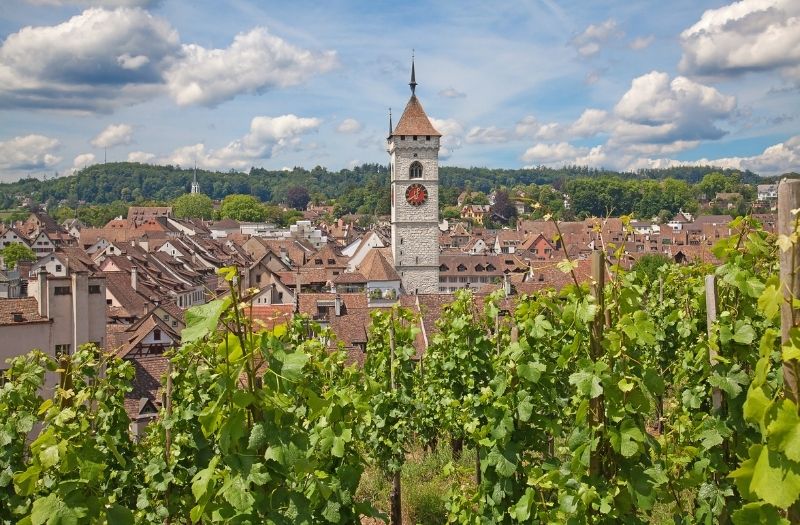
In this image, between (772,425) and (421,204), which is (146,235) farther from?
(772,425)

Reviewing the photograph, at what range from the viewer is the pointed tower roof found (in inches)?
1885

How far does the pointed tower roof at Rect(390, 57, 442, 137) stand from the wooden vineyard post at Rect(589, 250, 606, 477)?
145 ft

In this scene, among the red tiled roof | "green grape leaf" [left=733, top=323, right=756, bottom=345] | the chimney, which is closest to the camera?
"green grape leaf" [left=733, top=323, right=756, bottom=345]

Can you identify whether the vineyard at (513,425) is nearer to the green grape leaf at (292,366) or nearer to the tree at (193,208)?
the green grape leaf at (292,366)

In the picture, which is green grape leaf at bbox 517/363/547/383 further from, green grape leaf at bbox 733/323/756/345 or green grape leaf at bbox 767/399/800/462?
green grape leaf at bbox 767/399/800/462

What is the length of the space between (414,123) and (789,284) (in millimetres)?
46328

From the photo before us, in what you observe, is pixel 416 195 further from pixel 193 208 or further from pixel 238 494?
pixel 193 208

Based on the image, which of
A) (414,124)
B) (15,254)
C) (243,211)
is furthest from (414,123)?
(243,211)

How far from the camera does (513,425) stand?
18.0 feet

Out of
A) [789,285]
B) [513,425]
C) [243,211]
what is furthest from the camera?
[243,211]

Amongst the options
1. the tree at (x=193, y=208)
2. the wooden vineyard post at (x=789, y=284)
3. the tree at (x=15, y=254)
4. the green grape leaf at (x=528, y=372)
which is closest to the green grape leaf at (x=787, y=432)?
the wooden vineyard post at (x=789, y=284)

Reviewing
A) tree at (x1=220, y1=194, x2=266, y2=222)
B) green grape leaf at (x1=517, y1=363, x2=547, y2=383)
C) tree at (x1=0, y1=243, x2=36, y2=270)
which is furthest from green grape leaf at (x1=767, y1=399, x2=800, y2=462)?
tree at (x1=220, y1=194, x2=266, y2=222)

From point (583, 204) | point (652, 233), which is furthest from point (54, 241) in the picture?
point (583, 204)

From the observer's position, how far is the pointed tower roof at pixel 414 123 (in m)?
47.9
